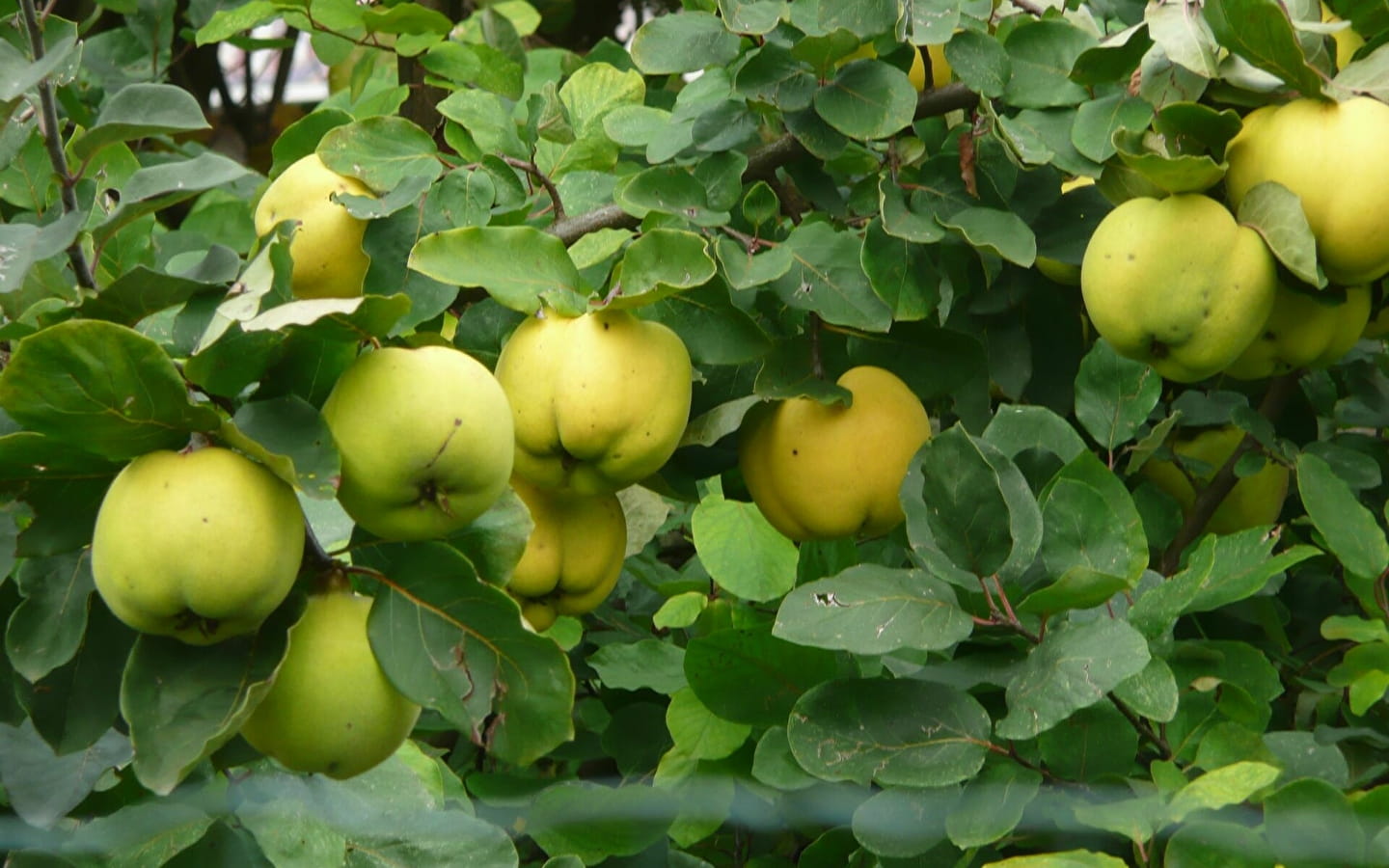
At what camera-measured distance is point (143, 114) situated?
0.84 meters

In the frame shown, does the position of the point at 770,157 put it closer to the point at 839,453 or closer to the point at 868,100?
the point at 868,100

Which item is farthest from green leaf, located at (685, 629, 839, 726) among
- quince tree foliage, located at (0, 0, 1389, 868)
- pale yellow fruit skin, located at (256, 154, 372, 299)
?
pale yellow fruit skin, located at (256, 154, 372, 299)

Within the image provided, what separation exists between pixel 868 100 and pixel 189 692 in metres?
0.60

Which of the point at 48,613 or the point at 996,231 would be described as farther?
the point at 996,231

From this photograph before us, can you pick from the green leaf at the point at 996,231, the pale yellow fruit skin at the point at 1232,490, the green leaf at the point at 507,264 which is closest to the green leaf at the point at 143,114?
the green leaf at the point at 507,264

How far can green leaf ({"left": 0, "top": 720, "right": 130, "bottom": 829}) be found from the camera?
0.96 meters

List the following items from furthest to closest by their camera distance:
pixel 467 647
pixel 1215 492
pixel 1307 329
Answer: pixel 1215 492
pixel 1307 329
pixel 467 647

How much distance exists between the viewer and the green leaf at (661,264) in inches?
34.7

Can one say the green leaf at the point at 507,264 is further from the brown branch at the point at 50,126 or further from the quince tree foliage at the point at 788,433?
the brown branch at the point at 50,126

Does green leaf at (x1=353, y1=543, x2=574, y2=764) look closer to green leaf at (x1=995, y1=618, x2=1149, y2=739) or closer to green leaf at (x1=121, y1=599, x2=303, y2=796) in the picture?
green leaf at (x1=121, y1=599, x2=303, y2=796)

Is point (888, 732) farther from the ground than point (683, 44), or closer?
closer

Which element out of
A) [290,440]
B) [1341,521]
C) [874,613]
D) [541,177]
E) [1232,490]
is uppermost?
[290,440]

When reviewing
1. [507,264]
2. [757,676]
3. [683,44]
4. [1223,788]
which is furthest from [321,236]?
[1223,788]

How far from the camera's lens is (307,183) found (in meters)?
1.04
